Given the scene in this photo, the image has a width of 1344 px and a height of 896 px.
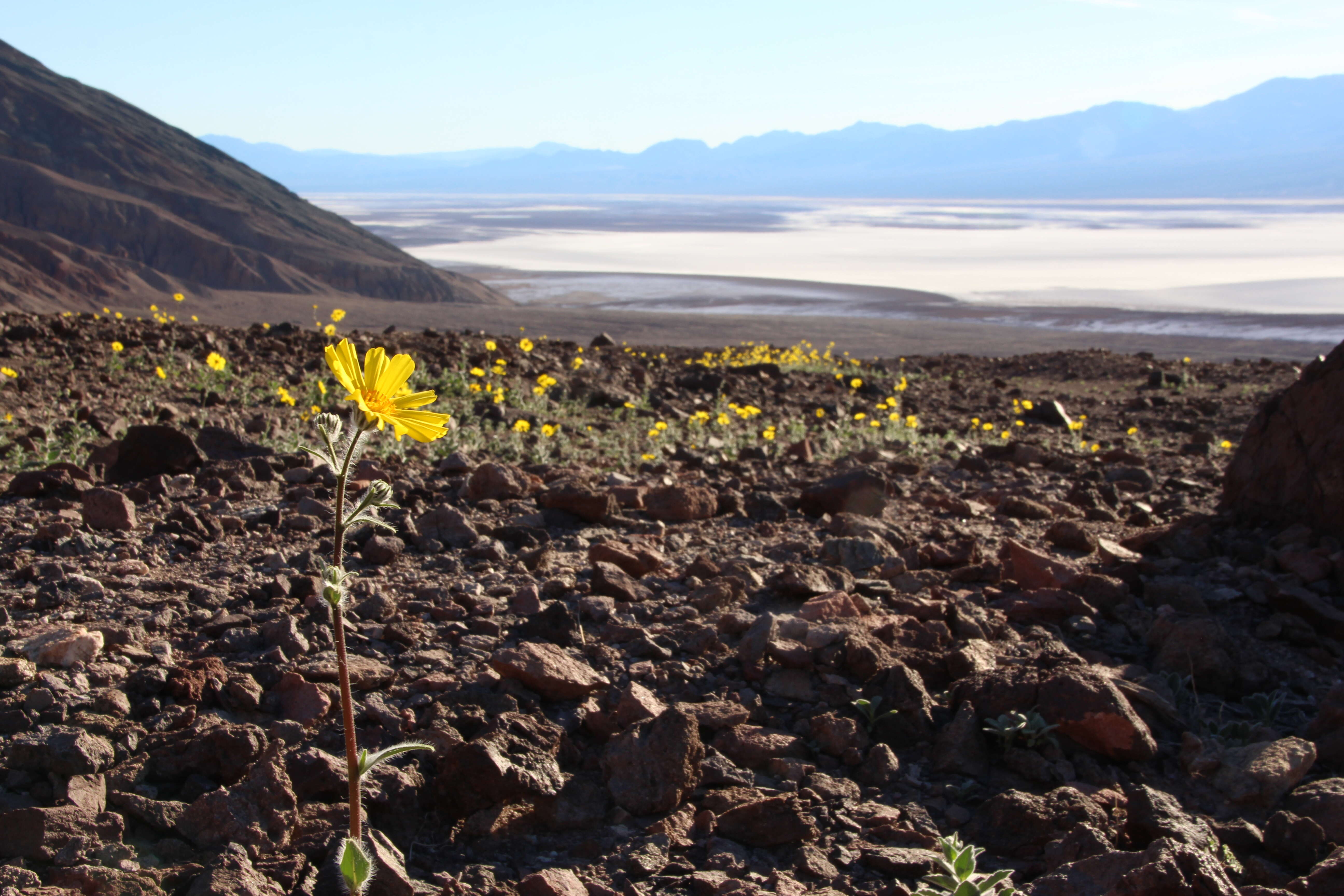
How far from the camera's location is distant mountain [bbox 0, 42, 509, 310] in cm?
3625

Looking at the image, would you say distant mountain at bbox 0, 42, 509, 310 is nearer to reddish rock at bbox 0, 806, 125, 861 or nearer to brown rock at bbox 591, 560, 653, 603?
brown rock at bbox 591, 560, 653, 603

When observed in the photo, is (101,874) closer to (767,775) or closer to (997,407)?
(767,775)

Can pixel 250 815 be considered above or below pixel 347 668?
below

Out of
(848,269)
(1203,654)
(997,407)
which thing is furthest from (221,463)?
(848,269)

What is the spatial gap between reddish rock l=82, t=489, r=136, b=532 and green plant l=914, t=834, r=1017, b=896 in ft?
10.7

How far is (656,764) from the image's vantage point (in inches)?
104

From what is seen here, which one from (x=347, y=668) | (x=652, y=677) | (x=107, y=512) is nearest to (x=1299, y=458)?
(x=652, y=677)

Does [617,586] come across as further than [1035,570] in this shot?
No

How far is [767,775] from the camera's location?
2.75 m

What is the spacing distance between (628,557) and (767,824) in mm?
1628

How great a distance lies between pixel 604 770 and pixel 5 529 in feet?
9.13

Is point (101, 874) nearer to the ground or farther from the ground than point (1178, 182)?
nearer to the ground

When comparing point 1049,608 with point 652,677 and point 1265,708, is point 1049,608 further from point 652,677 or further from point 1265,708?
point 652,677

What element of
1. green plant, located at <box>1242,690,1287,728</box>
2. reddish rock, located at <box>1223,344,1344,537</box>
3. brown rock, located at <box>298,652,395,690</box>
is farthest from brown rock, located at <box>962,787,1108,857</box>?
reddish rock, located at <box>1223,344,1344,537</box>
